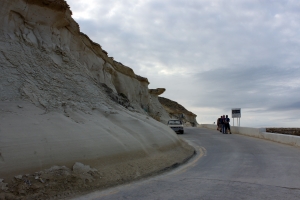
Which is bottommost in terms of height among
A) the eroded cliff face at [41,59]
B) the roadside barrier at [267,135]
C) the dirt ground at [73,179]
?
the dirt ground at [73,179]

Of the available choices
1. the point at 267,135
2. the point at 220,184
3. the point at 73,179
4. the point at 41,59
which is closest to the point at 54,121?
the point at 73,179

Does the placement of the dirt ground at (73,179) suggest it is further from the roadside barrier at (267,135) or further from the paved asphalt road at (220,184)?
the roadside barrier at (267,135)

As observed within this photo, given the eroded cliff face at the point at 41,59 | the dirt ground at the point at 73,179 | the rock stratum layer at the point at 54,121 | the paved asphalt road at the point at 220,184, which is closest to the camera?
the dirt ground at the point at 73,179

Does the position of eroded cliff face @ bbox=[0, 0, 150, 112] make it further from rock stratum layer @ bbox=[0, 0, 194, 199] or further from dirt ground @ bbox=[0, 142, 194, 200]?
dirt ground @ bbox=[0, 142, 194, 200]

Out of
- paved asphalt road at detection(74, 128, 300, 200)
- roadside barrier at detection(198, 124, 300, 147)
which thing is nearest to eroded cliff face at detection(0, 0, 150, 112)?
paved asphalt road at detection(74, 128, 300, 200)

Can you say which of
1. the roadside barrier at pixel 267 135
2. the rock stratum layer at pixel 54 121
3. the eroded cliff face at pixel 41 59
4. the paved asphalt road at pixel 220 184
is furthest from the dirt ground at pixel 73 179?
the roadside barrier at pixel 267 135

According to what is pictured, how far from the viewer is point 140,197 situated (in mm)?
6023

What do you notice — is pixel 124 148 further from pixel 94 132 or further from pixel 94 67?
pixel 94 67

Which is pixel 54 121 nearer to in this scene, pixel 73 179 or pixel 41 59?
pixel 73 179

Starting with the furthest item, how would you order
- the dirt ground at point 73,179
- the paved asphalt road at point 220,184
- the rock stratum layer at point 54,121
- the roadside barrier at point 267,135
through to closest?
the roadside barrier at point 267,135, the rock stratum layer at point 54,121, the paved asphalt road at point 220,184, the dirt ground at point 73,179

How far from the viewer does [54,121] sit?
324 inches

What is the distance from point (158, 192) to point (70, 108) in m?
4.67

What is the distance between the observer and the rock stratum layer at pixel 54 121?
21.1 feet

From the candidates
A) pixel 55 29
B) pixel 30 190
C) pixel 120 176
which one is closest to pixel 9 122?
pixel 30 190
